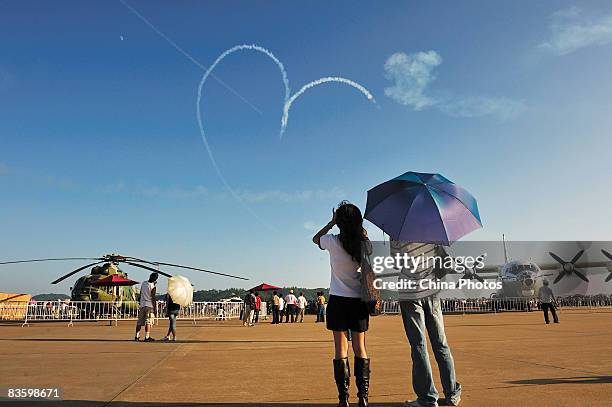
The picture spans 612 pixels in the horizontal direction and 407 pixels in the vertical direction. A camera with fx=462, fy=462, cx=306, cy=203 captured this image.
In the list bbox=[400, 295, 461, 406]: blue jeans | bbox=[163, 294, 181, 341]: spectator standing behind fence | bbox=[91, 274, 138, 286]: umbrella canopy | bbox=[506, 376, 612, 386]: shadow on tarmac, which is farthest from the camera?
bbox=[91, 274, 138, 286]: umbrella canopy

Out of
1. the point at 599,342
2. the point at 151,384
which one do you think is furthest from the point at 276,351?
the point at 599,342

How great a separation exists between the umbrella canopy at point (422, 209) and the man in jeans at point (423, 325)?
0.50ft

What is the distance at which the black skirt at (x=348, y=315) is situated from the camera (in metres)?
3.83

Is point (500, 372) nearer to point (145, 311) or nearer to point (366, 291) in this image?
point (366, 291)

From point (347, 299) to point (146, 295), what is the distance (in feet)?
31.9

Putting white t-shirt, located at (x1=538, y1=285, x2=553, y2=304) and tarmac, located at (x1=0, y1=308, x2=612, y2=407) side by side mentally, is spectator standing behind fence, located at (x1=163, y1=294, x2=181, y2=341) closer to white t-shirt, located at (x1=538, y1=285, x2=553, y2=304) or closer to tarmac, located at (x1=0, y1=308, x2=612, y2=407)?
tarmac, located at (x1=0, y1=308, x2=612, y2=407)

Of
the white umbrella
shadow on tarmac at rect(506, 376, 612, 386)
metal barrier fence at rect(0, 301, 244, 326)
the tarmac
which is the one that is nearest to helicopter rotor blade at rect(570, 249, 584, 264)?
metal barrier fence at rect(0, 301, 244, 326)

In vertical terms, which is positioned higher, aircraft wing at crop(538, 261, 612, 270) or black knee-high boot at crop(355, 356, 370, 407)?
aircraft wing at crop(538, 261, 612, 270)

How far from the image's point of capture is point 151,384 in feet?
17.1

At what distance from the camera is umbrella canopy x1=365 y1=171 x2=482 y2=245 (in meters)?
4.09

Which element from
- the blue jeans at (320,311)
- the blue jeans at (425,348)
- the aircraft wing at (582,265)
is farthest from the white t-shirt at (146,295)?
the aircraft wing at (582,265)

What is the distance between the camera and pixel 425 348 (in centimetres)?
413

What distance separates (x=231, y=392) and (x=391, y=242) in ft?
7.41

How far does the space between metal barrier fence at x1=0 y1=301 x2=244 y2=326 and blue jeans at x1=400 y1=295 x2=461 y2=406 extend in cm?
1949
